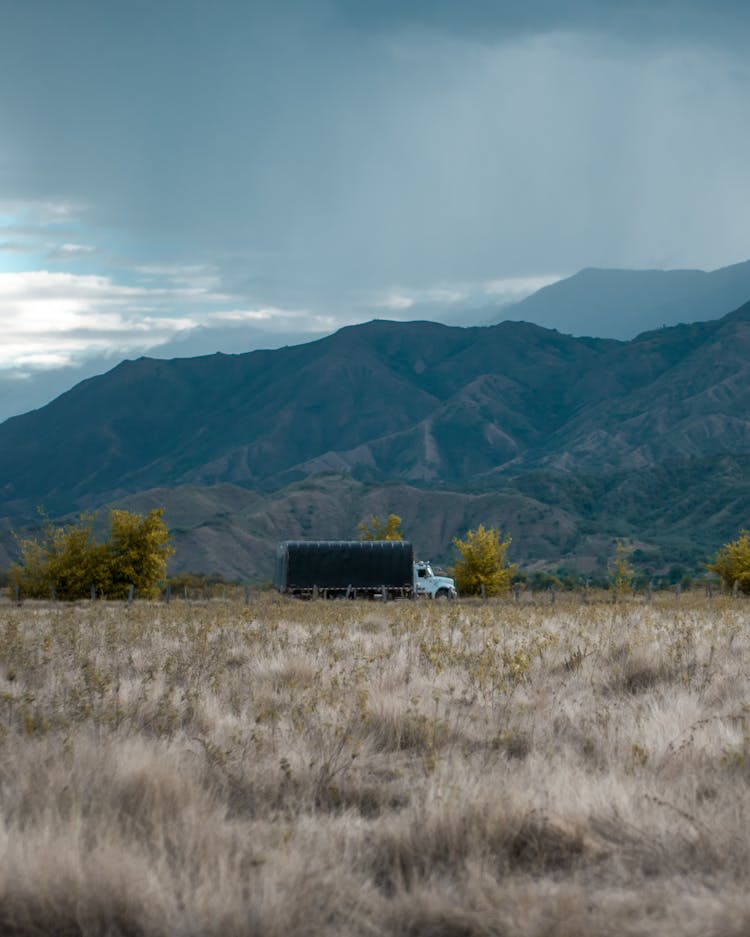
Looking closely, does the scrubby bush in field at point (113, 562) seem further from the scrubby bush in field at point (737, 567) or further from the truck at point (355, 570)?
the scrubby bush in field at point (737, 567)

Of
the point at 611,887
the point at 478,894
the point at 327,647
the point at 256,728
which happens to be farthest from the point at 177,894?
the point at 327,647

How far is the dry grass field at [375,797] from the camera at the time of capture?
15.5 feet

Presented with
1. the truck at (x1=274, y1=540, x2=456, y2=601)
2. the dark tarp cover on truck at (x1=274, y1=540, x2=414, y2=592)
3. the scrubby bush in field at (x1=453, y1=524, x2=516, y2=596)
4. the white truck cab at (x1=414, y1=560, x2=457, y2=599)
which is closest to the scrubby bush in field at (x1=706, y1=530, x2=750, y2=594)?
the scrubby bush in field at (x1=453, y1=524, x2=516, y2=596)

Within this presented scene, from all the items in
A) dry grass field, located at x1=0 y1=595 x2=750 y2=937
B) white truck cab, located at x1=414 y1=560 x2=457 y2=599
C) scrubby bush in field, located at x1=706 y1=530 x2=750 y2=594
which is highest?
dry grass field, located at x1=0 y1=595 x2=750 y2=937

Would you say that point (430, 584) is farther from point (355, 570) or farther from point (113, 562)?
point (113, 562)

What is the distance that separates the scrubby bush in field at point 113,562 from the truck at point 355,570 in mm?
6791

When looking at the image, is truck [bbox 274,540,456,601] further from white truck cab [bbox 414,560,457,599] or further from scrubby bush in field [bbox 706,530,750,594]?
scrubby bush in field [bbox 706,530,750,594]

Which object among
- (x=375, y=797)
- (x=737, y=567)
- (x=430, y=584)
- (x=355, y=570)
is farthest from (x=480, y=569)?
(x=375, y=797)

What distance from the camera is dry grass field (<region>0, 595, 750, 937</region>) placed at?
4.72 meters

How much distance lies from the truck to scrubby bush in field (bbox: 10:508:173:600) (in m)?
6.79

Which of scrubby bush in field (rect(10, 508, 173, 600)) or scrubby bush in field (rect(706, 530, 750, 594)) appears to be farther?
scrubby bush in field (rect(10, 508, 173, 600))

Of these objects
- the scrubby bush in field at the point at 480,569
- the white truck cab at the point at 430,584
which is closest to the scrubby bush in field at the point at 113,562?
the white truck cab at the point at 430,584

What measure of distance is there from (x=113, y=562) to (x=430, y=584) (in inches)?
635

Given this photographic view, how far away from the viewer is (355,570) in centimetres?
5238
